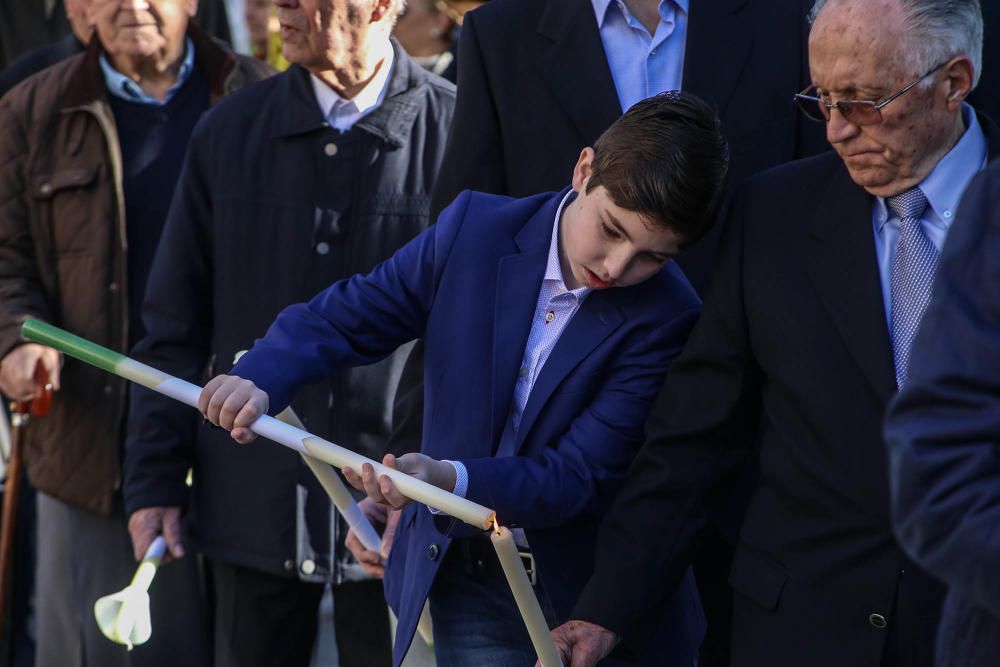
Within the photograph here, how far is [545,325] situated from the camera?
291 centimetres

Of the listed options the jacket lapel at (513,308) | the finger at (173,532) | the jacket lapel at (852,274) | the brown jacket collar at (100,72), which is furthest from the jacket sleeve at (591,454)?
the brown jacket collar at (100,72)

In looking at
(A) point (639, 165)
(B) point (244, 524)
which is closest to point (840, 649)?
(A) point (639, 165)

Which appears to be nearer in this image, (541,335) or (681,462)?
(681,462)

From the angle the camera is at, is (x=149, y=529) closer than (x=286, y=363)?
No

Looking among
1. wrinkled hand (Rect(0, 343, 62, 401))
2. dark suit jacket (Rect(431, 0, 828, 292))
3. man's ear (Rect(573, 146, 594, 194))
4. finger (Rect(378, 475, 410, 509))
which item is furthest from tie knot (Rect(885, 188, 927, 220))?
wrinkled hand (Rect(0, 343, 62, 401))

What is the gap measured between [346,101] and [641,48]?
0.94 meters

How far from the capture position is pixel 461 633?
2996 millimetres

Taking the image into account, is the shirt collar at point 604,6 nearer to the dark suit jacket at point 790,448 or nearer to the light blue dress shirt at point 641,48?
the light blue dress shirt at point 641,48

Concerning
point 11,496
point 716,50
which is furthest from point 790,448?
point 11,496

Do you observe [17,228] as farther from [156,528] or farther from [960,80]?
[960,80]

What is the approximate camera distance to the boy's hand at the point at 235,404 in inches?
104

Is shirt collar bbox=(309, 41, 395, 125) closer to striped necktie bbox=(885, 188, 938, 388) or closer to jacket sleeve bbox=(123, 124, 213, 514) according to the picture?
jacket sleeve bbox=(123, 124, 213, 514)

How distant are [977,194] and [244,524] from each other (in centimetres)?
247

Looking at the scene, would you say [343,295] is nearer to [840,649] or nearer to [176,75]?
[840,649]
